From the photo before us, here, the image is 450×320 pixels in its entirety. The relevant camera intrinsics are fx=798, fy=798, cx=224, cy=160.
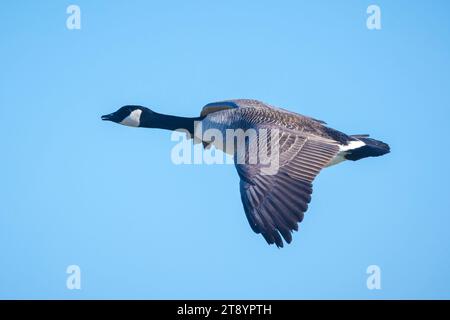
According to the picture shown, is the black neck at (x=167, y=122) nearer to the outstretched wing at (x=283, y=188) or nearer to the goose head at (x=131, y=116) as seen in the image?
the goose head at (x=131, y=116)

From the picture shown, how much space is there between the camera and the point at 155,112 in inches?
512

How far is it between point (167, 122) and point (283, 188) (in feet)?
14.3

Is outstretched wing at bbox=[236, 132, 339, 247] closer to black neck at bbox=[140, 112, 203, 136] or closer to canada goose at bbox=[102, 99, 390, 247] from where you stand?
canada goose at bbox=[102, 99, 390, 247]

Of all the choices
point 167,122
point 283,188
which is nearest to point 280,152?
point 283,188

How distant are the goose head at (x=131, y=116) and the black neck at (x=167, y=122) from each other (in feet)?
0.08

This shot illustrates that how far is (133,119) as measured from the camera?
1283 cm

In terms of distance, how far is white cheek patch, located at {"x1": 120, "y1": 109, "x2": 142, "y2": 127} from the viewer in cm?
1278

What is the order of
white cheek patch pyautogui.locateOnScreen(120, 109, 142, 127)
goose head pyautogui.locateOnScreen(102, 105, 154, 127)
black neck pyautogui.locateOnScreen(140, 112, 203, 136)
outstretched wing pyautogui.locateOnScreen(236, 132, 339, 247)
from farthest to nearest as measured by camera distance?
white cheek patch pyautogui.locateOnScreen(120, 109, 142, 127)
goose head pyautogui.locateOnScreen(102, 105, 154, 127)
black neck pyautogui.locateOnScreen(140, 112, 203, 136)
outstretched wing pyautogui.locateOnScreen(236, 132, 339, 247)

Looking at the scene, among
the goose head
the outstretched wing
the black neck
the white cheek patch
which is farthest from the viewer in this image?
the white cheek patch

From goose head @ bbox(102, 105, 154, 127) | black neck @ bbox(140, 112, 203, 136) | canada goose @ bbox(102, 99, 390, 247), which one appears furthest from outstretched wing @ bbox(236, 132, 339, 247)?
goose head @ bbox(102, 105, 154, 127)

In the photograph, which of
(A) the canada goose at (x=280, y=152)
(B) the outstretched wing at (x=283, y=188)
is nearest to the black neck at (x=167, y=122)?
(A) the canada goose at (x=280, y=152)
